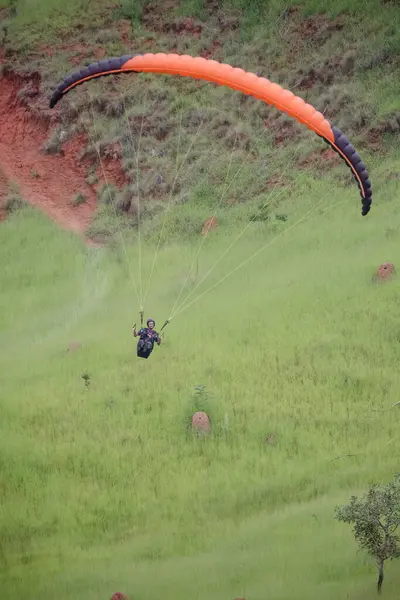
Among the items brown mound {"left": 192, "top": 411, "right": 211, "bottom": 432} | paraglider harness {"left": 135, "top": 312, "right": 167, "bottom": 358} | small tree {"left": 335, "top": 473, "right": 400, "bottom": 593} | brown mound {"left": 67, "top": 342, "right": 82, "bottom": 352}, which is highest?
brown mound {"left": 67, "top": 342, "right": 82, "bottom": 352}

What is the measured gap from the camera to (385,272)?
3400cm

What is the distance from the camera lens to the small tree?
22125mm

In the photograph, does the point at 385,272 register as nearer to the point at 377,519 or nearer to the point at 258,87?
the point at 258,87

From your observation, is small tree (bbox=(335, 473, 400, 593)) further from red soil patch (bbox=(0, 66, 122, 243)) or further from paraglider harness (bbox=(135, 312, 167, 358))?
red soil patch (bbox=(0, 66, 122, 243))

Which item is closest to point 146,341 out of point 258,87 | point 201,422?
point 201,422

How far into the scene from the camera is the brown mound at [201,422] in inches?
1133

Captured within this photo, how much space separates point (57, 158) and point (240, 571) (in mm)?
29110

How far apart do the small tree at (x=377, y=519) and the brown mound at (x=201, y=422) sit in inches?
264

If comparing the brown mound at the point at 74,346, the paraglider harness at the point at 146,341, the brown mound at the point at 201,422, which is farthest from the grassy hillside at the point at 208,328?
the paraglider harness at the point at 146,341

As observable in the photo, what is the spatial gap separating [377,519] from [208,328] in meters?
12.8

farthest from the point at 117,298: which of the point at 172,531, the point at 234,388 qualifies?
the point at 172,531

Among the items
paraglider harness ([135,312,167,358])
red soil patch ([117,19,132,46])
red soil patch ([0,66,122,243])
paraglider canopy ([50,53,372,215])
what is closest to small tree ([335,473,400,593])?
paraglider harness ([135,312,167,358])

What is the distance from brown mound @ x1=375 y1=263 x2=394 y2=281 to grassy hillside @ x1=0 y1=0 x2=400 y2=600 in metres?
0.37

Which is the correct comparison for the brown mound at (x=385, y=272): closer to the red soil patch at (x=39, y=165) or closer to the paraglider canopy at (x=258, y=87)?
the paraglider canopy at (x=258, y=87)
